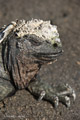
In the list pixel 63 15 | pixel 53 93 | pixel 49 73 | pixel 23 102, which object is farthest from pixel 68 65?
pixel 63 15

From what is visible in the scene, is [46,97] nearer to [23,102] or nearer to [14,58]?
[23,102]

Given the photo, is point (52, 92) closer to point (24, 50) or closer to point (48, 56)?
point (48, 56)

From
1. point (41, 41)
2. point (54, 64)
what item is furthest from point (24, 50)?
point (54, 64)

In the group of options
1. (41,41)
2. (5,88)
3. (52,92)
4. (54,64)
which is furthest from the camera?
(54,64)

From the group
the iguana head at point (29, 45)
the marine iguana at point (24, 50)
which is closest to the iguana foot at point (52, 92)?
the marine iguana at point (24, 50)

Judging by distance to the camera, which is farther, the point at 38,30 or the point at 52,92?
the point at 52,92

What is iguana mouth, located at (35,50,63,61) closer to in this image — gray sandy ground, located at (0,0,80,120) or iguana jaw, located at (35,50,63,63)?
iguana jaw, located at (35,50,63,63)
